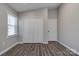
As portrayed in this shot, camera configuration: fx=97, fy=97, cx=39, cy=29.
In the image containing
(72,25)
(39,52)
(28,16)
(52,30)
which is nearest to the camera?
(39,52)

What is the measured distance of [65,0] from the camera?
202 cm

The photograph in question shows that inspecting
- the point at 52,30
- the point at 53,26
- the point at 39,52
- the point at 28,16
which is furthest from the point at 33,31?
the point at 39,52

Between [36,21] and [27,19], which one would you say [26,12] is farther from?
[36,21]

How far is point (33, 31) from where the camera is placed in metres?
7.07

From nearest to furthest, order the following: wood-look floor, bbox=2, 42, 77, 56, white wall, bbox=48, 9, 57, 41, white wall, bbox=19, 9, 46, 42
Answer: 1. wood-look floor, bbox=2, 42, 77, 56
2. white wall, bbox=19, 9, 46, 42
3. white wall, bbox=48, 9, 57, 41

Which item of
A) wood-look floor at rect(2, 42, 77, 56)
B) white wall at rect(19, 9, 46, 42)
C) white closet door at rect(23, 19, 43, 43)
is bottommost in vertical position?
wood-look floor at rect(2, 42, 77, 56)

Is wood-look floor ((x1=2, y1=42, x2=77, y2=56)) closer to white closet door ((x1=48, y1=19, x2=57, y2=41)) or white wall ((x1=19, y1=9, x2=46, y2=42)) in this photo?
white wall ((x1=19, y1=9, x2=46, y2=42))

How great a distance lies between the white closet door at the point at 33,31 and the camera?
703 cm

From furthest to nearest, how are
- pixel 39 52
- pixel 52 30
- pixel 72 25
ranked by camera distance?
pixel 52 30
pixel 72 25
pixel 39 52

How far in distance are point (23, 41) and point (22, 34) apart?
51cm

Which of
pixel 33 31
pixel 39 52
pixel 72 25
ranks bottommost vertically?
pixel 39 52

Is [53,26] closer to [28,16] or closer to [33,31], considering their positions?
[33,31]

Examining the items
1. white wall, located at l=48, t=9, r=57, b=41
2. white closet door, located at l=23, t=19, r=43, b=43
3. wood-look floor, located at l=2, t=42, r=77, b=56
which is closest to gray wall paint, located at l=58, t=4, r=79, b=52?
wood-look floor, located at l=2, t=42, r=77, b=56

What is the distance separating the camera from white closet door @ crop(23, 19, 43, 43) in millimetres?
7031
